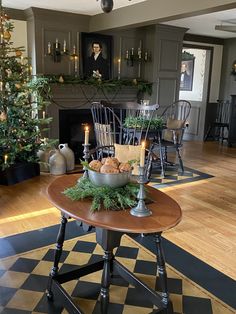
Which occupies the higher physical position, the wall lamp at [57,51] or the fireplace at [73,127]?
the wall lamp at [57,51]

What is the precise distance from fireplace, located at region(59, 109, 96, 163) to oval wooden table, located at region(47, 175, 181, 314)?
11.5 ft

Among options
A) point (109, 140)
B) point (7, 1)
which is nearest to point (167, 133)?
point (109, 140)

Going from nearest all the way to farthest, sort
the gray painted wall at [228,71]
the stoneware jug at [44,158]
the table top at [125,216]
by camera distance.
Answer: the table top at [125,216] → the stoneware jug at [44,158] → the gray painted wall at [228,71]

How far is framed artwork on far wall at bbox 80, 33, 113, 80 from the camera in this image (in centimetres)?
531

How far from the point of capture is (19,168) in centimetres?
420

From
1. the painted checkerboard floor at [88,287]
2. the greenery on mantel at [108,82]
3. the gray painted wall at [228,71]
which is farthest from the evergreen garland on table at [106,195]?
the gray painted wall at [228,71]

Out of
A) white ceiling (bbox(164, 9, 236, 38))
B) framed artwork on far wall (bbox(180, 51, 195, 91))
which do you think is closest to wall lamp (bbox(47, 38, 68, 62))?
white ceiling (bbox(164, 9, 236, 38))

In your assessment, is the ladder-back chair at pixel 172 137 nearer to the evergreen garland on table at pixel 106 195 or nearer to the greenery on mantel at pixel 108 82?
the greenery on mantel at pixel 108 82

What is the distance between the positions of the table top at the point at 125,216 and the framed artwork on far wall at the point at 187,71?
Result: 21.9 ft

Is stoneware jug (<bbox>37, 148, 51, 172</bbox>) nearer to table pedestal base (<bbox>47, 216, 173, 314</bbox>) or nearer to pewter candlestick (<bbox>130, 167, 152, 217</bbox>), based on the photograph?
table pedestal base (<bbox>47, 216, 173, 314</bbox>)

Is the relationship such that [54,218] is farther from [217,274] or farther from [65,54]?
[65,54]

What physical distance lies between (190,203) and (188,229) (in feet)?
2.28

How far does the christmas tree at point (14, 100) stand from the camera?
3.80 metres

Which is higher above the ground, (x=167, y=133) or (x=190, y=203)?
(x=167, y=133)
